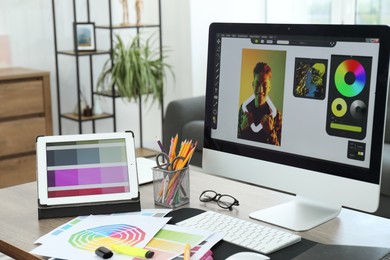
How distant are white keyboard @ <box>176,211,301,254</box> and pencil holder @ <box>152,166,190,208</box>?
0.12 meters

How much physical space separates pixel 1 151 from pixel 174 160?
8.63 feet

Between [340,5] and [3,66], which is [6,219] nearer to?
[3,66]

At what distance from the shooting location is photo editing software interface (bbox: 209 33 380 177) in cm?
146

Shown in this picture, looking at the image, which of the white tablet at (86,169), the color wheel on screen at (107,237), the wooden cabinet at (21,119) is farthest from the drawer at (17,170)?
the color wheel on screen at (107,237)

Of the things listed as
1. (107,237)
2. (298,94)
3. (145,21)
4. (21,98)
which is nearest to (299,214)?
(298,94)

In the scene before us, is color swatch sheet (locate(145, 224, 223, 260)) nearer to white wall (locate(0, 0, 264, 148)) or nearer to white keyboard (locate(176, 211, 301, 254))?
white keyboard (locate(176, 211, 301, 254))

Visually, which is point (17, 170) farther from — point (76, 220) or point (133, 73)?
point (76, 220)

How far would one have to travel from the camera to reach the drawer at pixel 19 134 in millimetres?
4039

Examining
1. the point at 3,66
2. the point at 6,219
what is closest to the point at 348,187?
the point at 6,219

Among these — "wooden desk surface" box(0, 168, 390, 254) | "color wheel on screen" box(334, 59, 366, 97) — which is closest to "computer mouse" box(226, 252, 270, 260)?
"wooden desk surface" box(0, 168, 390, 254)

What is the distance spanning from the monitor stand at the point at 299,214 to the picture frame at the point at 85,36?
3.06 metres

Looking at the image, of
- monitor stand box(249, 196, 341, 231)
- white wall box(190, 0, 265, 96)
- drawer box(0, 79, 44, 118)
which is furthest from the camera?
white wall box(190, 0, 265, 96)

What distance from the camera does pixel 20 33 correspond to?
176 inches

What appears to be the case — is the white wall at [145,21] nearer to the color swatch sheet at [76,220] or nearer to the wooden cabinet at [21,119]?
the wooden cabinet at [21,119]
